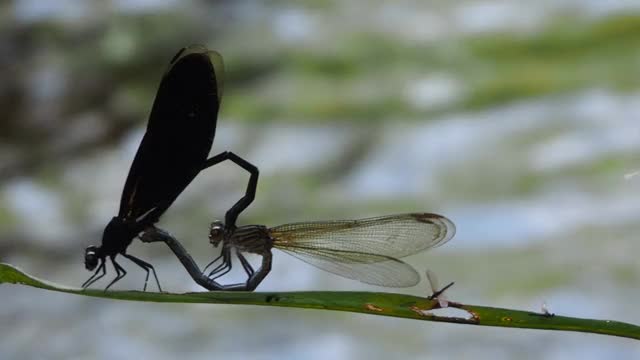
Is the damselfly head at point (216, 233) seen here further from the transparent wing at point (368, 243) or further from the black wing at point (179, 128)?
the black wing at point (179, 128)

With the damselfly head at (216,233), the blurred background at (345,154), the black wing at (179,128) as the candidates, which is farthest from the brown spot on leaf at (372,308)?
the blurred background at (345,154)

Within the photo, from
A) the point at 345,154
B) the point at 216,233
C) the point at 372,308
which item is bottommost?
the point at 372,308

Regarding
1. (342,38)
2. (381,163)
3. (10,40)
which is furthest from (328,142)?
(10,40)

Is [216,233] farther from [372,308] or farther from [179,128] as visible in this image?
[372,308]

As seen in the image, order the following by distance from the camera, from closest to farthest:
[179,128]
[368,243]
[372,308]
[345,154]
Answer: [372,308], [179,128], [368,243], [345,154]

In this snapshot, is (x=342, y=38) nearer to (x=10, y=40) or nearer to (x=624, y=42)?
(x=624, y=42)

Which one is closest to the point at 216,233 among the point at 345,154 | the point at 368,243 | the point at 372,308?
the point at 368,243
